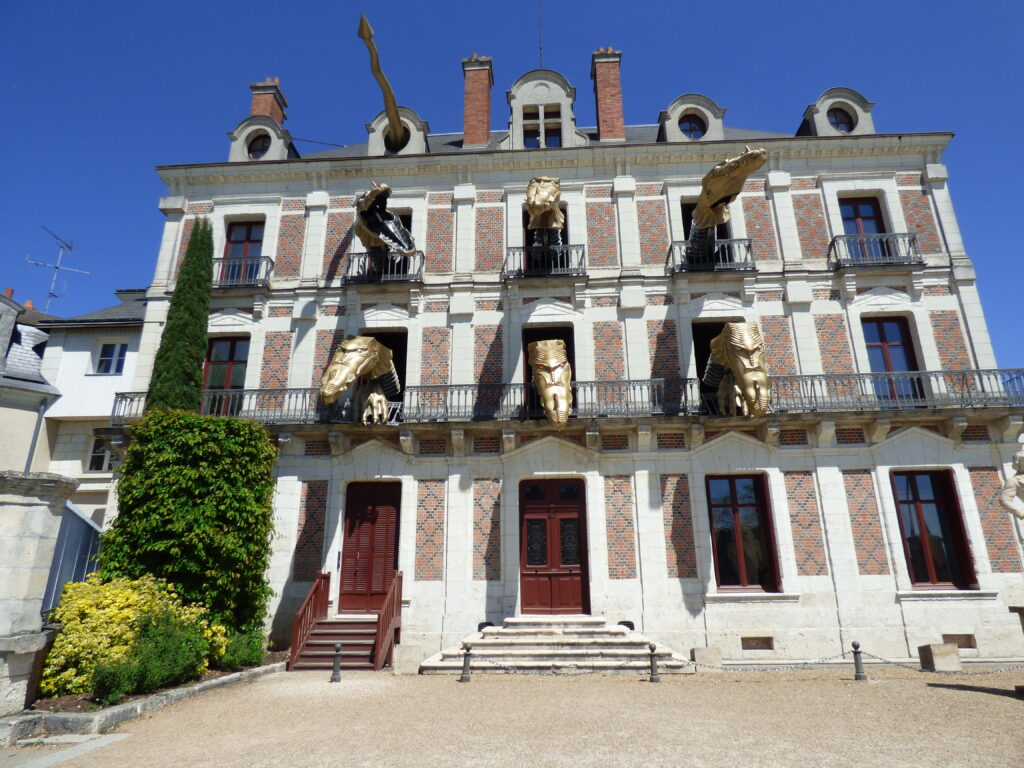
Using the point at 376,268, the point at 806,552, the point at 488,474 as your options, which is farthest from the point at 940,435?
the point at 376,268

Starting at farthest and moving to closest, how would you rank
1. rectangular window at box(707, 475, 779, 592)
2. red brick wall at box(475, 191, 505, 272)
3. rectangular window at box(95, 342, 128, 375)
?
rectangular window at box(95, 342, 128, 375) < red brick wall at box(475, 191, 505, 272) < rectangular window at box(707, 475, 779, 592)

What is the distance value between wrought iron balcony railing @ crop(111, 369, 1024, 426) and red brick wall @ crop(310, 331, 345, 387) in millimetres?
536

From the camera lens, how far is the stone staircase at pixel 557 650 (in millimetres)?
9680

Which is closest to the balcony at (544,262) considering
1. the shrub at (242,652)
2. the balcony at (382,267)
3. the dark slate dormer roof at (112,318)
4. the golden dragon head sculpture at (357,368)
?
the balcony at (382,267)

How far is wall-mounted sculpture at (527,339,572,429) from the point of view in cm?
1182

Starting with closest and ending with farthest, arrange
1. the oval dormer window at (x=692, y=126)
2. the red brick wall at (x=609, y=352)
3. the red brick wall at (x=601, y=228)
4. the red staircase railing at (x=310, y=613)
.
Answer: the red staircase railing at (x=310, y=613)
the red brick wall at (x=609, y=352)
the red brick wall at (x=601, y=228)
the oval dormer window at (x=692, y=126)

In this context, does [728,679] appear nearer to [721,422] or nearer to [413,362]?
[721,422]


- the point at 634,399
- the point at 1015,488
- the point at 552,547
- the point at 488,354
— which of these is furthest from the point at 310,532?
the point at 1015,488

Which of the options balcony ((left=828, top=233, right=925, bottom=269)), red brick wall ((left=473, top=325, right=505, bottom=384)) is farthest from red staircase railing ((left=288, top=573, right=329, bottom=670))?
balcony ((left=828, top=233, right=925, bottom=269))

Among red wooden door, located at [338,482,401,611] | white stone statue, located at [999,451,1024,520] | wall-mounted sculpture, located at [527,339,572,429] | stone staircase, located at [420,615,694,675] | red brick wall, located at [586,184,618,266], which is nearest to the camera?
white stone statue, located at [999,451,1024,520]

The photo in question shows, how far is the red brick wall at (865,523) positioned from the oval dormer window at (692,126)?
32.2 feet

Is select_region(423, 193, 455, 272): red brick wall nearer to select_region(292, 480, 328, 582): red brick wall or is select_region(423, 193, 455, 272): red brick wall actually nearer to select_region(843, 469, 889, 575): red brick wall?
select_region(292, 480, 328, 582): red brick wall

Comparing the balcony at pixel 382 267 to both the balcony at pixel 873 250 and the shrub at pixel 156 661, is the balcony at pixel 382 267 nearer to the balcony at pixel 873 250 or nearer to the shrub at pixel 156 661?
the shrub at pixel 156 661

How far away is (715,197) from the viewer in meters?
12.8
